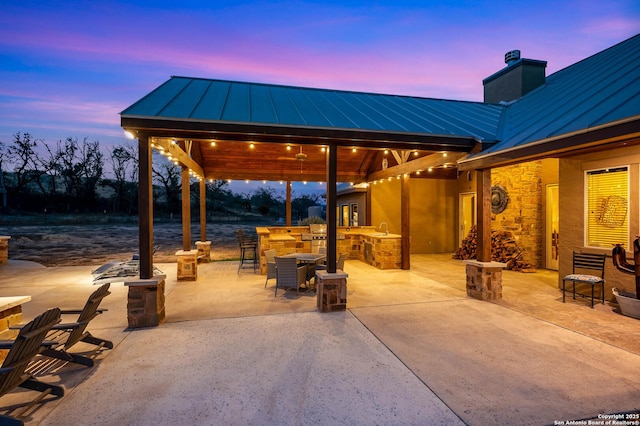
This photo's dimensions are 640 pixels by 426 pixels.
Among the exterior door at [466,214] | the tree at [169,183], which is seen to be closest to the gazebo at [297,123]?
the exterior door at [466,214]

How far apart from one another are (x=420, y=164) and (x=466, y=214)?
5766 mm

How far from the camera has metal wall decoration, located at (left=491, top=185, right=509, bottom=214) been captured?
9.49 metres

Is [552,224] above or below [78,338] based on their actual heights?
above

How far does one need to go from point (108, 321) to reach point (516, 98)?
11808 millimetres

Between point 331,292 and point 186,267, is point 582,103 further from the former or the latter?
point 186,267

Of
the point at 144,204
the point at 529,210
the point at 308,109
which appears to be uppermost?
the point at 308,109

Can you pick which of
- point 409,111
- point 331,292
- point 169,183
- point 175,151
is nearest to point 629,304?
point 331,292

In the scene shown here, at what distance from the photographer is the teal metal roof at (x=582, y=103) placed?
3994 mm

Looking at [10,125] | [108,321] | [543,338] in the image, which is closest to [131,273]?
[108,321]

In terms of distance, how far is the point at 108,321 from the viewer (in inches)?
189

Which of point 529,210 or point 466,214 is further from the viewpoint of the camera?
point 466,214

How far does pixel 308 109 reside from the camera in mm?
5945

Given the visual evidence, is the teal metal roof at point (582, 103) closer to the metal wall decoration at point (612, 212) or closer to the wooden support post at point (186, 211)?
the metal wall decoration at point (612, 212)

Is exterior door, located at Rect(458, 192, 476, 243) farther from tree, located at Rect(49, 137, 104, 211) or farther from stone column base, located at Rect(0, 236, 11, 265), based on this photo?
tree, located at Rect(49, 137, 104, 211)
